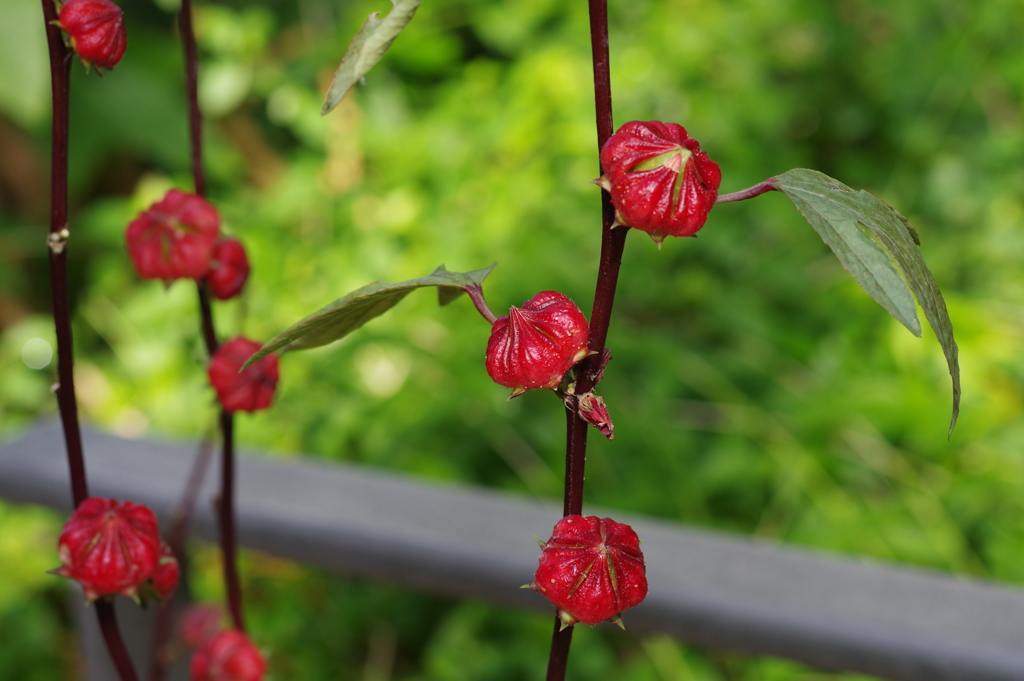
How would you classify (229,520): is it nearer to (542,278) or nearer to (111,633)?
(111,633)

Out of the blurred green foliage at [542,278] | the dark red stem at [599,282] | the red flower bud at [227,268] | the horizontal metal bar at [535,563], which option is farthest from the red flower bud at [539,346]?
the blurred green foliage at [542,278]

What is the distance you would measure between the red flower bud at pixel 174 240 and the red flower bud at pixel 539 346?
103mm

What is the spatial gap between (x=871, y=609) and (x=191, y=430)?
72 centimetres

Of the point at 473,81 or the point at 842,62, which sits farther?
the point at 842,62

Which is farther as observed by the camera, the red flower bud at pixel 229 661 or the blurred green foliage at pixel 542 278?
the blurred green foliage at pixel 542 278

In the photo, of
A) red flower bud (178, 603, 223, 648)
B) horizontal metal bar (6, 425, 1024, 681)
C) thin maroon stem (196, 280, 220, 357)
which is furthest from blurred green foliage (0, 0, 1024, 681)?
thin maroon stem (196, 280, 220, 357)

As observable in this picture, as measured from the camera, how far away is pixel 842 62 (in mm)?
1331

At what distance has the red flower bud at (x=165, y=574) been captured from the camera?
230 millimetres

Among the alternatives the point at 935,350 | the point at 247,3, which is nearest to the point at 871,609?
the point at 935,350

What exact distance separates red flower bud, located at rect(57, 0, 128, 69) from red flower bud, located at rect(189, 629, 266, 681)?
0.52 feet

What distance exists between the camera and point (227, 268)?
252 mm

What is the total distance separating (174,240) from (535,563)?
0.85 feet

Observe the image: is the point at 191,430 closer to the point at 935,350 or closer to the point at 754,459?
the point at 754,459

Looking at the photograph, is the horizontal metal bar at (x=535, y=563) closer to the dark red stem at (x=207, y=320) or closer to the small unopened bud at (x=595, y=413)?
the dark red stem at (x=207, y=320)
